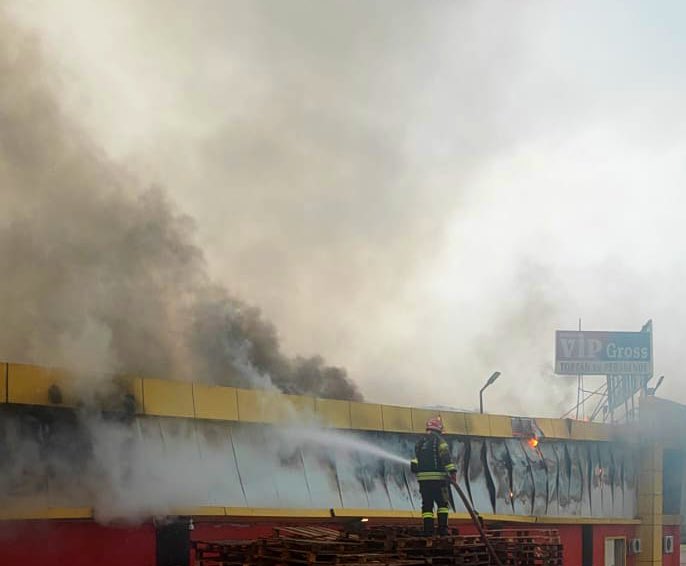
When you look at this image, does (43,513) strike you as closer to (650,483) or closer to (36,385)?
(36,385)

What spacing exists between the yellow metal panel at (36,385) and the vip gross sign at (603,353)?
20.8 metres

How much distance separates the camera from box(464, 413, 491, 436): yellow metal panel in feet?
71.3

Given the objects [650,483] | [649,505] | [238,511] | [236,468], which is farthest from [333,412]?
[649,505]

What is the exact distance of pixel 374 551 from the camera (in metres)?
10.6

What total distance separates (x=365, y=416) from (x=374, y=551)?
8468 mm

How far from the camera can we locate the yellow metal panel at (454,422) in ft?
68.8

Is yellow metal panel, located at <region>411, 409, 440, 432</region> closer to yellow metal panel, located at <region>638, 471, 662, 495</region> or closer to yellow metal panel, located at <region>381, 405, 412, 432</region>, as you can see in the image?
yellow metal panel, located at <region>381, 405, 412, 432</region>

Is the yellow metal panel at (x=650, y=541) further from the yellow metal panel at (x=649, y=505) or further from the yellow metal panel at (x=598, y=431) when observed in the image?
the yellow metal panel at (x=598, y=431)

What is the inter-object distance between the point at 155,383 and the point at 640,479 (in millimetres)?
16979

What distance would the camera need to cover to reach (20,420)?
1343 cm

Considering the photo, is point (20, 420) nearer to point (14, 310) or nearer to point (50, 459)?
point (50, 459)

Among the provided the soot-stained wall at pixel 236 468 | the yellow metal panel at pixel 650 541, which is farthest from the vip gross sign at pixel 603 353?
the soot-stained wall at pixel 236 468

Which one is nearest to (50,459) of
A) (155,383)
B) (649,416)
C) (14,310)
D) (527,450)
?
(155,383)

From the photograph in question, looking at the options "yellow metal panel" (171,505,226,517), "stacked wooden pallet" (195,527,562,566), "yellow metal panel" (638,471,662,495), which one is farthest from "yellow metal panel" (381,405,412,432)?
"yellow metal panel" (638,471,662,495)
